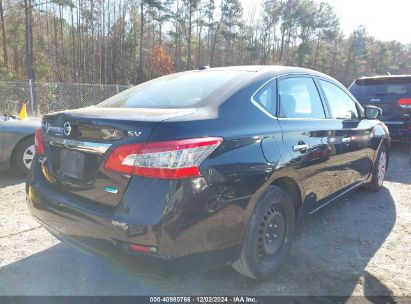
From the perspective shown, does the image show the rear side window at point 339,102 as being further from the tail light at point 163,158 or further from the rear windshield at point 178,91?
the tail light at point 163,158

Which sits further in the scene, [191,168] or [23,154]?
[23,154]

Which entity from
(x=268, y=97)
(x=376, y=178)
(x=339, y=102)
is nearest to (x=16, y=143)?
(x=268, y=97)

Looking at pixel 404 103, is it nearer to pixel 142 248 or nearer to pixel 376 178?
pixel 376 178

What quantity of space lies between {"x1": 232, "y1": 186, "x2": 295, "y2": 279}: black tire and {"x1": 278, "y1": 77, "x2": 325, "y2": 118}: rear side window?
70cm

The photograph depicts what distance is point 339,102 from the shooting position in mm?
4102

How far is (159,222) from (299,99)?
74.2 inches

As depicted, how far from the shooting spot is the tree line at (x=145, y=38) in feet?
110

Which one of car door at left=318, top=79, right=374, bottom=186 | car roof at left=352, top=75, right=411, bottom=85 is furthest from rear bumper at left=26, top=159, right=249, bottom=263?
car roof at left=352, top=75, right=411, bottom=85

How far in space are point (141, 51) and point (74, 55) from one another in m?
7.55

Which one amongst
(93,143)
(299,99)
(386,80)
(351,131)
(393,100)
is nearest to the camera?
(93,143)

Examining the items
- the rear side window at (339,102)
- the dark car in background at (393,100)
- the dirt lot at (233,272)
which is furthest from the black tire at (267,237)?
the dark car in background at (393,100)

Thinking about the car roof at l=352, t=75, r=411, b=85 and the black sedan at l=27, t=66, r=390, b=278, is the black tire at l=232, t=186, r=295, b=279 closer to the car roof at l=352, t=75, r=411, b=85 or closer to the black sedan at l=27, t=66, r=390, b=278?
the black sedan at l=27, t=66, r=390, b=278

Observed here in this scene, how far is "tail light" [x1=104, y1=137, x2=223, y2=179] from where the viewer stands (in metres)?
2.08

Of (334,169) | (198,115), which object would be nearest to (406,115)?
(334,169)
